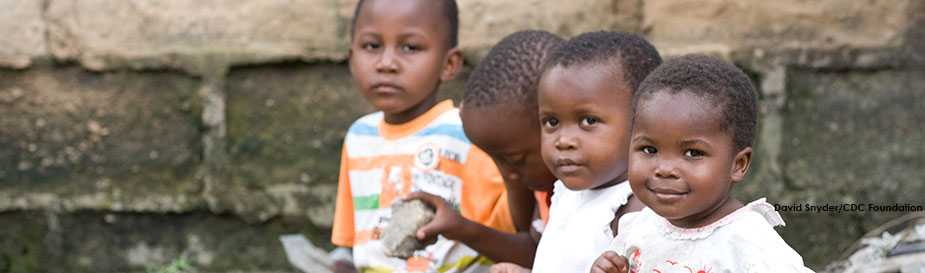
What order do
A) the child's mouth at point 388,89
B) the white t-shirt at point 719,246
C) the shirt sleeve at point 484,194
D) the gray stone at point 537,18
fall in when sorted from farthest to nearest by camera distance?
1. the gray stone at point 537,18
2. the child's mouth at point 388,89
3. the shirt sleeve at point 484,194
4. the white t-shirt at point 719,246

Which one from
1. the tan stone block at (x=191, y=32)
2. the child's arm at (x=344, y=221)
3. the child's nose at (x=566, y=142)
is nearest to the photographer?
the child's nose at (x=566, y=142)

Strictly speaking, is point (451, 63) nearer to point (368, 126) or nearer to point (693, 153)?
point (368, 126)

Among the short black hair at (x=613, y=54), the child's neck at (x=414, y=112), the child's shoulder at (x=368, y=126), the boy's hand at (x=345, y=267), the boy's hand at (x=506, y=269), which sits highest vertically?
Result: the short black hair at (x=613, y=54)

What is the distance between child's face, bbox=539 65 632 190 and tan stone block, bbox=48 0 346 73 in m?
2.14

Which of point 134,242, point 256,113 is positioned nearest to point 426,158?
point 256,113

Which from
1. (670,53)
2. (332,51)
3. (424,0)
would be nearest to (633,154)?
(424,0)

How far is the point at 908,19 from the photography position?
4.29 m

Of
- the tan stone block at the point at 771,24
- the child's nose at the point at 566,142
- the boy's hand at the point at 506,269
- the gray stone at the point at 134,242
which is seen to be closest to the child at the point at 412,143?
the boy's hand at the point at 506,269

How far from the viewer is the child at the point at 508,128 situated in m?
3.00

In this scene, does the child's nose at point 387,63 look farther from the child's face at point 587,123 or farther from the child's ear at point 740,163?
the child's ear at point 740,163

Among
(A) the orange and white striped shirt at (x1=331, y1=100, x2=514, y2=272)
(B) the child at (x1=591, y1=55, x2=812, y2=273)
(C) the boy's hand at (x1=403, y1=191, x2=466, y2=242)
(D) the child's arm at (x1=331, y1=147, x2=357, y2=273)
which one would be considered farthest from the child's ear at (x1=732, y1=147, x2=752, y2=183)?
(D) the child's arm at (x1=331, y1=147, x2=357, y2=273)

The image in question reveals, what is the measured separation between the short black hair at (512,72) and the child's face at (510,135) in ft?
0.07

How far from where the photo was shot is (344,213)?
3.84 meters

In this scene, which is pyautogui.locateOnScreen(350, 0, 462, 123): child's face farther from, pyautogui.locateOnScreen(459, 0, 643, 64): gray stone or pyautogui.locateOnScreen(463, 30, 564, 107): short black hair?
pyautogui.locateOnScreen(459, 0, 643, 64): gray stone
